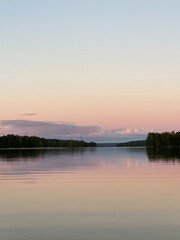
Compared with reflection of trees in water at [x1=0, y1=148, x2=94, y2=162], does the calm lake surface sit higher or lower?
lower

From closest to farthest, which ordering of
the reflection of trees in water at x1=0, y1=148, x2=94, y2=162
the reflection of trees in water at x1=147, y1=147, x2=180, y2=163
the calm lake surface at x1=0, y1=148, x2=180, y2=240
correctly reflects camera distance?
the calm lake surface at x1=0, y1=148, x2=180, y2=240
the reflection of trees in water at x1=147, y1=147, x2=180, y2=163
the reflection of trees in water at x1=0, y1=148, x2=94, y2=162

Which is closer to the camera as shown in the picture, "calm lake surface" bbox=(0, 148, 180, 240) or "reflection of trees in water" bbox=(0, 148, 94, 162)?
"calm lake surface" bbox=(0, 148, 180, 240)

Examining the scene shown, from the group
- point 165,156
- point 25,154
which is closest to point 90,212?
point 165,156

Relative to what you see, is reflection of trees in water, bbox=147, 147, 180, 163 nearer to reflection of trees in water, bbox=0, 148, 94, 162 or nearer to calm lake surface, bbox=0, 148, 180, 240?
reflection of trees in water, bbox=0, 148, 94, 162

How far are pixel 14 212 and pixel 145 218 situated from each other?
5.79 m

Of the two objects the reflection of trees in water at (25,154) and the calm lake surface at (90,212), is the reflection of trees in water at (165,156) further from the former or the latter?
the calm lake surface at (90,212)

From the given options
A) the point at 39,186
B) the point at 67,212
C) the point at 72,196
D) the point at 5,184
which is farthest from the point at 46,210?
the point at 5,184

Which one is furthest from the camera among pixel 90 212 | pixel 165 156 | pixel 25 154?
pixel 25 154

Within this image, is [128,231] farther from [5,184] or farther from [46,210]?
[5,184]

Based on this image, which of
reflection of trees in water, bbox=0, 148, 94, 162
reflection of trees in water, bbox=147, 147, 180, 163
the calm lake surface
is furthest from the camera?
reflection of trees in water, bbox=0, 148, 94, 162

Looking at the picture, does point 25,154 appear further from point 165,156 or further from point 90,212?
point 90,212

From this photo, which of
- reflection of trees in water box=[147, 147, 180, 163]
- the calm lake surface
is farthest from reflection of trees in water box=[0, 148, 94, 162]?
the calm lake surface

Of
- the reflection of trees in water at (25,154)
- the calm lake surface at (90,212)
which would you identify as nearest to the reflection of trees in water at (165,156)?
the reflection of trees in water at (25,154)

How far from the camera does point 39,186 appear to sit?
2866 centimetres
